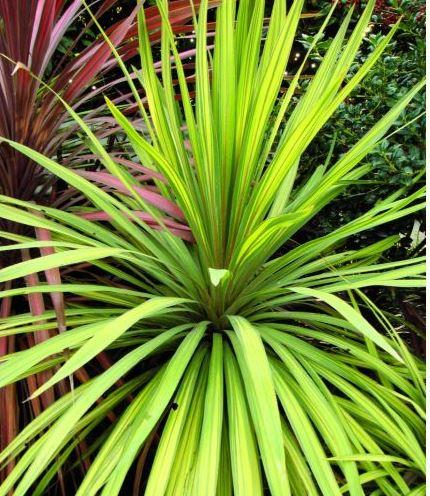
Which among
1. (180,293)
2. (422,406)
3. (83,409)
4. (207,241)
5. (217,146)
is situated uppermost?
(217,146)

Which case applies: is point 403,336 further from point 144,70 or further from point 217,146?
point 144,70

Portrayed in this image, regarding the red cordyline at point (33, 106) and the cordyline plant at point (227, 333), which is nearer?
the cordyline plant at point (227, 333)

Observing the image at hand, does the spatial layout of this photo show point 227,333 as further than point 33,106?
No

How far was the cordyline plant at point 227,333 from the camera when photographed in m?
0.80

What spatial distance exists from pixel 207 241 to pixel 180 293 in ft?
0.46

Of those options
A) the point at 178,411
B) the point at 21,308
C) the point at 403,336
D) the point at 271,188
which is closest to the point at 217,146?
the point at 271,188

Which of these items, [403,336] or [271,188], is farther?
[403,336]

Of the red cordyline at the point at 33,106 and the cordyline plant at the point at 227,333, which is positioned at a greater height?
the red cordyline at the point at 33,106

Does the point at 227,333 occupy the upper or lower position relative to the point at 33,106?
lower

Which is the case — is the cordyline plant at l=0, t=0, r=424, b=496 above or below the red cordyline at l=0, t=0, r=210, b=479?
below

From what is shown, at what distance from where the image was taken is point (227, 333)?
107 centimetres

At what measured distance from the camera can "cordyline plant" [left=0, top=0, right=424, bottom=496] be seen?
0.80 metres

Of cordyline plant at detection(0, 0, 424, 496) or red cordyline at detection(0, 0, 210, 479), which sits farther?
red cordyline at detection(0, 0, 210, 479)

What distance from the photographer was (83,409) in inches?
30.4
